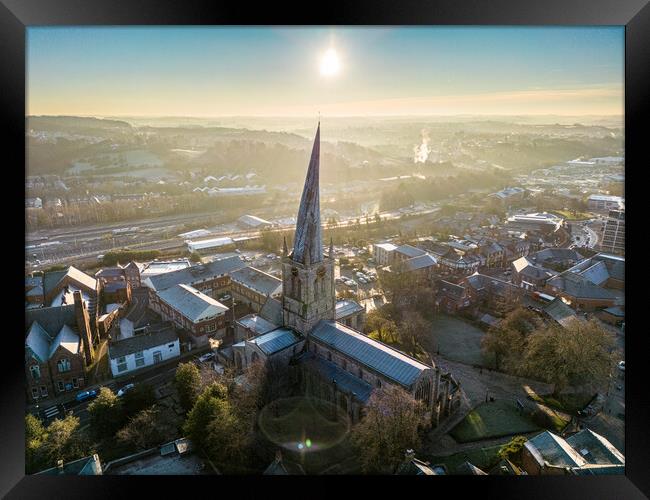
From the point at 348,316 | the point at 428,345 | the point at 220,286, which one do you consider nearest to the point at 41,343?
the point at 220,286

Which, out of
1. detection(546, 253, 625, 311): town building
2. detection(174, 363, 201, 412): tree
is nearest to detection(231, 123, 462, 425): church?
detection(174, 363, 201, 412): tree

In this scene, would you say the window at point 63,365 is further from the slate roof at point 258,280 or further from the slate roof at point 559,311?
the slate roof at point 559,311

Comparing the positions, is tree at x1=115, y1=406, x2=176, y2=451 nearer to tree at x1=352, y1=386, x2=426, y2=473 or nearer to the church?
the church

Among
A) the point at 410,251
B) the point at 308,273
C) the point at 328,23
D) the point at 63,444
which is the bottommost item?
the point at 63,444

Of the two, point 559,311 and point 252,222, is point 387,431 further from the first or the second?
point 252,222

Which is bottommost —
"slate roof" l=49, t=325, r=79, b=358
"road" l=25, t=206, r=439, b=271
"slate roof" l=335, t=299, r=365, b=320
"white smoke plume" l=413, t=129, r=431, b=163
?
"slate roof" l=49, t=325, r=79, b=358

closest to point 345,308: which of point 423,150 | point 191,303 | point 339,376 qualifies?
point 339,376
